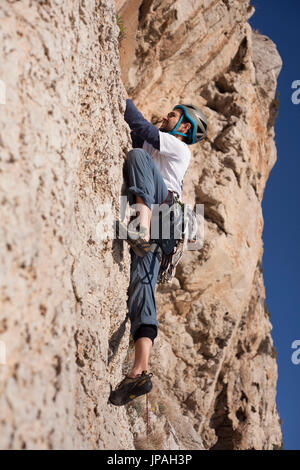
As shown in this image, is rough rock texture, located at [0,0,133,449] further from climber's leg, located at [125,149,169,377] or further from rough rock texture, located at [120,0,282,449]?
rough rock texture, located at [120,0,282,449]

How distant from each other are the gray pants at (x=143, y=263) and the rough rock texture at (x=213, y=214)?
3.40 meters

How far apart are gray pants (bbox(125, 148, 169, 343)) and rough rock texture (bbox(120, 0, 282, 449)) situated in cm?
340

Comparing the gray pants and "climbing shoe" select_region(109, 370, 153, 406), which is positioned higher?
the gray pants

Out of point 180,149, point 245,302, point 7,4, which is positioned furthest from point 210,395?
point 7,4

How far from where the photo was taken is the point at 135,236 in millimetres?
3629

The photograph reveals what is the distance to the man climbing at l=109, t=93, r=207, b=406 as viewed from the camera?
11.7 feet

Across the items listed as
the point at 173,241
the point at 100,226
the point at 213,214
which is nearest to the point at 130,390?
the point at 100,226

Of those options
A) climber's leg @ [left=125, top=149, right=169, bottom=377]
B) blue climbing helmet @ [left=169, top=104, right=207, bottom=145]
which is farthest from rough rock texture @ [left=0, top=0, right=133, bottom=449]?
blue climbing helmet @ [left=169, top=104, right=207, bottom=145]

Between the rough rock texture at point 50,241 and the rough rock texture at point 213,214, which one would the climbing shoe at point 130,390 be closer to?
the rough rock texture at point 50,241

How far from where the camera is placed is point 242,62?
30.1 feet

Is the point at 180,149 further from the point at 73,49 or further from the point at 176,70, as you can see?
the point at 176,70

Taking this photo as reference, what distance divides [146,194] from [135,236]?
1.44 ft

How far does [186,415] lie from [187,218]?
173 inches

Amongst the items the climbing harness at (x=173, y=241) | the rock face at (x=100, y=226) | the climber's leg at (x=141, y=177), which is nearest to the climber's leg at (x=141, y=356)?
the rock face at (x=100, y=226)
